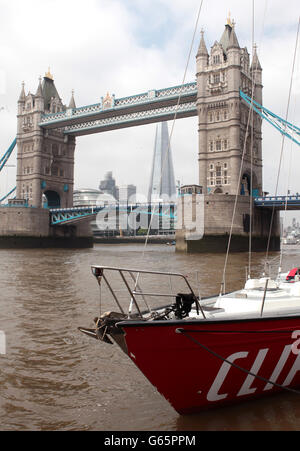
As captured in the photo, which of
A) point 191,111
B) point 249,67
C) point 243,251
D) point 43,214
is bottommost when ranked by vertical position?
point 243,251

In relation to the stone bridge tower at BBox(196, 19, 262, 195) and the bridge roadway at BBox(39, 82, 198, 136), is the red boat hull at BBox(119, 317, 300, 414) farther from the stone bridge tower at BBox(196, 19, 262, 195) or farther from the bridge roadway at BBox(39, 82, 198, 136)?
the bridge roadway at BBox(39, 82, 198, 136)

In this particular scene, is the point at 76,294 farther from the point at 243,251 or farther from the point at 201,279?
the point at 243,251

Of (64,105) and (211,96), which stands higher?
(64,105)

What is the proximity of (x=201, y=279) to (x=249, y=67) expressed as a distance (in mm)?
41160

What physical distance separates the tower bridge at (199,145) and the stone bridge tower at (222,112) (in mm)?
117

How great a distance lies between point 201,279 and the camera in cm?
1562

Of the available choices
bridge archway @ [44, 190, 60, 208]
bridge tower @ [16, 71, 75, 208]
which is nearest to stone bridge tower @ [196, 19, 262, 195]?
bridge tower @ [16, 71, 75, 208]

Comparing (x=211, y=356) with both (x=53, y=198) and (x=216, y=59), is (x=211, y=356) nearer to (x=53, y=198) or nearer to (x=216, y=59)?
(x=216, y=59)

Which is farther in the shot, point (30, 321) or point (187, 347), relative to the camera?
point (30, 321)

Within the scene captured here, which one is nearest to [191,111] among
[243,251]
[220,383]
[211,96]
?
[211,96]

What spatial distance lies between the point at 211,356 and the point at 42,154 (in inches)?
2445

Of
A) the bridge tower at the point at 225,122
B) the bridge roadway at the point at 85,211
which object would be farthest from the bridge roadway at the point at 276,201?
the bridge roadway at the point at 85,211

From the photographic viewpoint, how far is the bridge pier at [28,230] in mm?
49312
